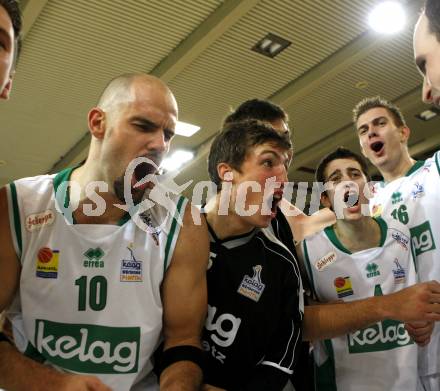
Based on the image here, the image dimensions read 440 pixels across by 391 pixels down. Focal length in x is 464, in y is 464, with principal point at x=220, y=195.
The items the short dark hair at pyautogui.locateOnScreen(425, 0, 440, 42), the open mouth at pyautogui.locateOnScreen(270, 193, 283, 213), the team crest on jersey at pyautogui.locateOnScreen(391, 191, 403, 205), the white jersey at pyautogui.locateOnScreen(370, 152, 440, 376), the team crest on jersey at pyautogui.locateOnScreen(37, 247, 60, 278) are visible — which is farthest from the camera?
the team crest on jersey at pyautogui.locateOnScreen(391, 191, 403, 205)

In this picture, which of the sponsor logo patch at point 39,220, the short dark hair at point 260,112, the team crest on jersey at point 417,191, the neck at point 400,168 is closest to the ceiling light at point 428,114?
the neck at point 400,168

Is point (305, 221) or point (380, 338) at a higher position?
point (305, 221)

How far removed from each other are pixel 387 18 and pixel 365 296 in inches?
134

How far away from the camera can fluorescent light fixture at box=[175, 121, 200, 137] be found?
689cm

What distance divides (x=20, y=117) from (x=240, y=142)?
5113mm

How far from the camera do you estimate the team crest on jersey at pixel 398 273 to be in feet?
8.12

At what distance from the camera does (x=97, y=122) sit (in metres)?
2.23

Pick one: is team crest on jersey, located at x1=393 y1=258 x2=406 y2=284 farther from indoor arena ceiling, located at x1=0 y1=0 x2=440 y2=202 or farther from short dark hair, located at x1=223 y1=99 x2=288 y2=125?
indoor arena ceiling, located at x1=0 y1=0 x2=440 y2=202

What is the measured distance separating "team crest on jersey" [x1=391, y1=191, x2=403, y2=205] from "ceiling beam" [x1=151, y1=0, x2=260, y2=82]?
2.49 m

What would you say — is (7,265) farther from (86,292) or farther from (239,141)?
(239,141)

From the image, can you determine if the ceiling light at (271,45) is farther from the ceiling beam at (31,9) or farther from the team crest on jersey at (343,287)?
the team crest on jersey at (343,287)

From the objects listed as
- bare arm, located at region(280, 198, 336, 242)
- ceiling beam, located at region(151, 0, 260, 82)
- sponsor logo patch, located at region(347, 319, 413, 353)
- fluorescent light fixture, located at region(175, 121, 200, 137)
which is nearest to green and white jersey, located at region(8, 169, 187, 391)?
sponsor logo patch, located at region(347, 319, 413, 353)

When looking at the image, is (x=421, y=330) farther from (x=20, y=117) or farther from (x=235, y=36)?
(x=20, y=117)

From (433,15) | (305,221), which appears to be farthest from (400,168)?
(433,15)
